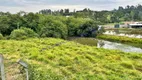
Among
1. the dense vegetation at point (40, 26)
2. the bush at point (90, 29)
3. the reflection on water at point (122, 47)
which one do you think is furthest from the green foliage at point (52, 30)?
the reflection on water at point (122, 47)

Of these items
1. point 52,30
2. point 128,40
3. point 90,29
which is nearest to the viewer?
point 128,40

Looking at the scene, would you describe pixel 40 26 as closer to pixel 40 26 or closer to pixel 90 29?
pixel 40 26

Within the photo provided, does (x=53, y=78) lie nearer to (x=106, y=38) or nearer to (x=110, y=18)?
(x=106, y=38)

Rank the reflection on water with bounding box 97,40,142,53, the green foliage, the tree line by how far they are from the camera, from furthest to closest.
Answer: the green foliage, the tree line, the reflection on water with bounding box 97,40,142,53

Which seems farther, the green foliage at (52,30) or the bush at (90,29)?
the bush at (90,29)

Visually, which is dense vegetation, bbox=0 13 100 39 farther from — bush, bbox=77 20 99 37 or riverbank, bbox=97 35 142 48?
riverbank, bbox=97 35 142 48

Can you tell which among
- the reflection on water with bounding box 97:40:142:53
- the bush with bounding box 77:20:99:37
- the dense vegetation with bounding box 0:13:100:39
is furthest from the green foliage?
the reflection on water with bounding box 97:40:142:53

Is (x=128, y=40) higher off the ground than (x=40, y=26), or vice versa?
(x=40, y=26)

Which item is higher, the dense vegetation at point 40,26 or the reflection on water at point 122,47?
the dense vegetation at point 40,26

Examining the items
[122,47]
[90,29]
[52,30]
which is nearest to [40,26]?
[52,30]

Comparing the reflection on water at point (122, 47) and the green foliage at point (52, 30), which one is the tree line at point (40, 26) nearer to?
the green foliage at point (52, 30)

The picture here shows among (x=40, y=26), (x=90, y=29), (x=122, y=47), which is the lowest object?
(x=122, y=47)

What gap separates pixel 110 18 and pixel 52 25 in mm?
50224

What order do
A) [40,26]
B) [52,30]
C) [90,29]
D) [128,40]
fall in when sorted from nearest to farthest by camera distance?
1. [128,40]
2. [52,30]
3. [40,26]
4. [90,29]
